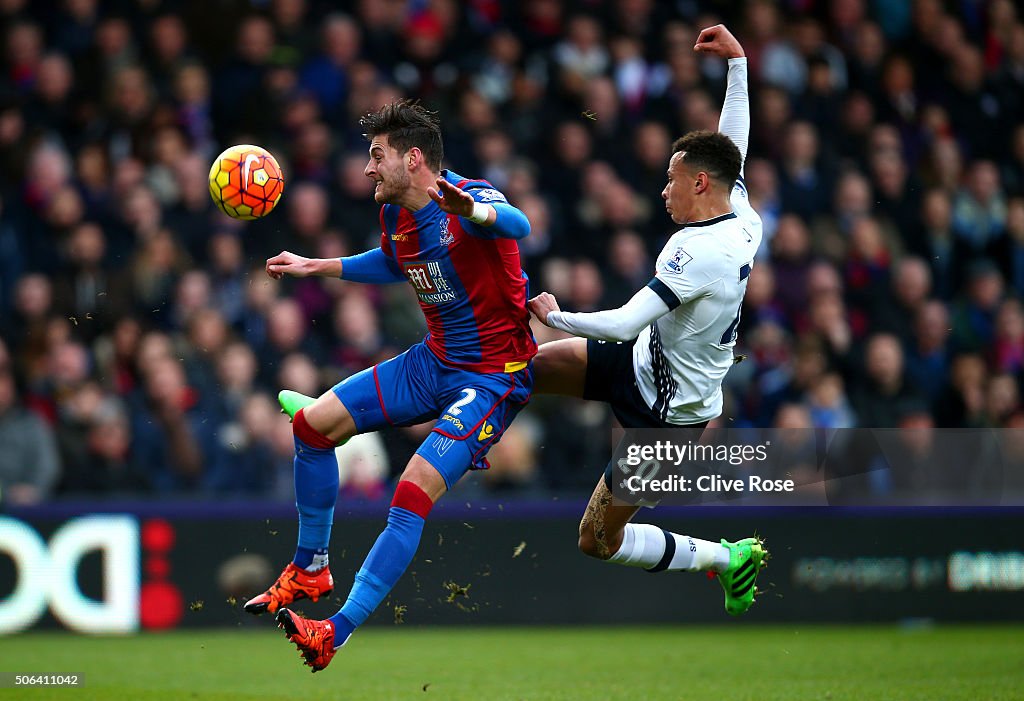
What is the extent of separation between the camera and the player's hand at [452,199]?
6.10m

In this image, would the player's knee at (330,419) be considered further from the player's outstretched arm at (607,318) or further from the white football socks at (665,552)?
the white football socks at (665,552)

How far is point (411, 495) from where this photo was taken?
6496 mm

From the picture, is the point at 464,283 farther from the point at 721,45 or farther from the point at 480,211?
the point at 721,45

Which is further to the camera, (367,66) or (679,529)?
(367,66)

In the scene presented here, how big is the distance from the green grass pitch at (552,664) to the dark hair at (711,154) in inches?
102

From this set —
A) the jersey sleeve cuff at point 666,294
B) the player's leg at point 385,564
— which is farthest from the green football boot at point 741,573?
the player's leg at point 385,564

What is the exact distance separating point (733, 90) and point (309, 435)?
263 cm

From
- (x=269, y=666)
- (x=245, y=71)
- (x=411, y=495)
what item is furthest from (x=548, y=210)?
(x=411, y=495)

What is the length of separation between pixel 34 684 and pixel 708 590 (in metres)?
4.92

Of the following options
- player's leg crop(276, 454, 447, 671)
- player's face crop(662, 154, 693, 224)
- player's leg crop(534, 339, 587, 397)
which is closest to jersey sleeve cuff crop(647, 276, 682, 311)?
player's face crop(662, 154, 693, 224)

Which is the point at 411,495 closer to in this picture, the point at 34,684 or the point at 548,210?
the point at 34,684

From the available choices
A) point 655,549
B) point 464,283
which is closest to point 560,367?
point 464,283

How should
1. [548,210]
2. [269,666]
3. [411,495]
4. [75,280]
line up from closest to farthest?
[411,495]
[269,666]
[75,280]
[548,210]

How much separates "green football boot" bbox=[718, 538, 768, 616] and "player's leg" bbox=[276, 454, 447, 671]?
5.83ft
